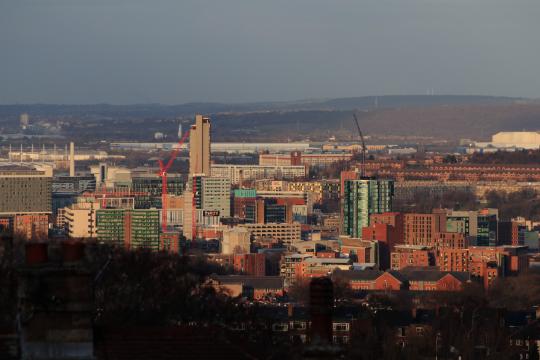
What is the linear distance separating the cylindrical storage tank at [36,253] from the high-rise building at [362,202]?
96252mm

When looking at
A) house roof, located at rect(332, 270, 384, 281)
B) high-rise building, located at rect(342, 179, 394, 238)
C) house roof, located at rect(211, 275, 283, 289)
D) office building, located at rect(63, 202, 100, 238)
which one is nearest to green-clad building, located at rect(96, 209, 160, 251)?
office building, located at rect(63, 202, 100, 238)

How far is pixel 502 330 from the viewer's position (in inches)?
1650

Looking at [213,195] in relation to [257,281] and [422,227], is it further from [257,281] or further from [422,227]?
[257,281]

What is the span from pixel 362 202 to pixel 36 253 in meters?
101

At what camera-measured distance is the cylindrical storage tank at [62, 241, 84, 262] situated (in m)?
10.1

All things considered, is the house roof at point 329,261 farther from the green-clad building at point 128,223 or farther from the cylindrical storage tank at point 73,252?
the cylindrical storage tank at point 73,252

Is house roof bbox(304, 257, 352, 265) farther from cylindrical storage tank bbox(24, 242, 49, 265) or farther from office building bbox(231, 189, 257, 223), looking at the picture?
cylindrical storage tank bbox(24, 242, 49, 265)

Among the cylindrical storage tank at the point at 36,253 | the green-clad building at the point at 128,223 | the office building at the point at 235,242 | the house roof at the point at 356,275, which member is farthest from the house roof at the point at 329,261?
the cylindrical storage tank at the point at 36,253

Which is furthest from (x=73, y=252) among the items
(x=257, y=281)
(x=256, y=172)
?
(x=256, y=172)

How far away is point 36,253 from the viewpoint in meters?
10.1

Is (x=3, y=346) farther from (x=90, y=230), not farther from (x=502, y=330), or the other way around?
(x=90, y=230)

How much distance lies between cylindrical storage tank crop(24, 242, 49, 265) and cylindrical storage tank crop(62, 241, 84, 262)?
9 centimetres

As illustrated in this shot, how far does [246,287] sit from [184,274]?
109 feet

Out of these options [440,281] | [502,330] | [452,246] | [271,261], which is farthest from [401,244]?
[502,330]
